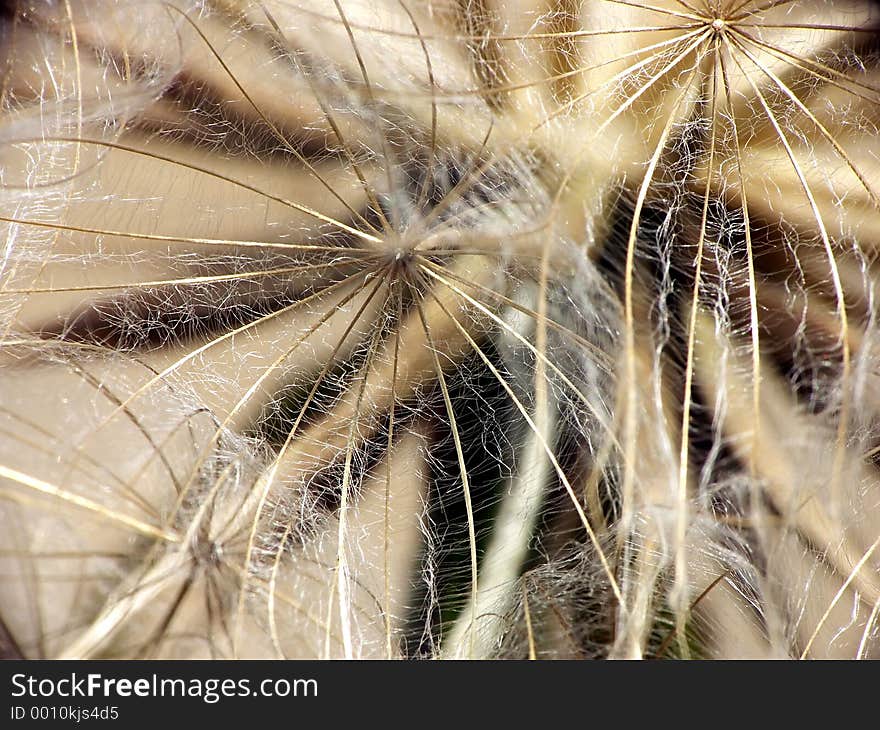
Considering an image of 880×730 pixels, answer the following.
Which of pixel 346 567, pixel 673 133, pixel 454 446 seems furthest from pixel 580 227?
Answer: pixel 346 567

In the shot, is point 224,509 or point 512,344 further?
point 512,344

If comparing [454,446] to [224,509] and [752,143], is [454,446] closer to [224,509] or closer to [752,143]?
[224,509]

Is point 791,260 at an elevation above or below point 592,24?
below
